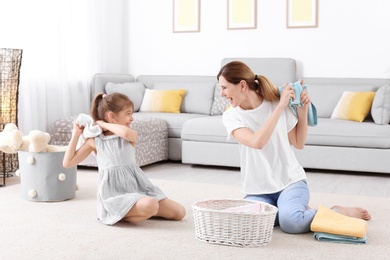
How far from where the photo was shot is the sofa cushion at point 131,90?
5832 mm

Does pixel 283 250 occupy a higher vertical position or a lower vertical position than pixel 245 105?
lower

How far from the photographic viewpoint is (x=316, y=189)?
4188mm

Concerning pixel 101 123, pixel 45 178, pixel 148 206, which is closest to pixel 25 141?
pixel 45 178

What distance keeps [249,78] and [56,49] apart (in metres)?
2.99

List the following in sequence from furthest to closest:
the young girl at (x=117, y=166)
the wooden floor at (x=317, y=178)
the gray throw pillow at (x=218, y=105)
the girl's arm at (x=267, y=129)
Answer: the gray throw pillow at (x=218, y=105)
the wooden floor at (x=317, y=178)
the young girl at (x=117, y=166)
the girl's arm at (x=267, y=129)

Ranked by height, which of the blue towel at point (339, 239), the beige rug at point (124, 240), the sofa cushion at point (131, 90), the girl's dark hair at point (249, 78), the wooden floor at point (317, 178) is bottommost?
the wooden floor at point (317, 178)

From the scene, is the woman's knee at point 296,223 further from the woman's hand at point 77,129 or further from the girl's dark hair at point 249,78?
the woman's hand at point 77,129

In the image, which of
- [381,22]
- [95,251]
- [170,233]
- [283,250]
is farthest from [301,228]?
[381,22]

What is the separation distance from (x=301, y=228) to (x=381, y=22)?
329 cm

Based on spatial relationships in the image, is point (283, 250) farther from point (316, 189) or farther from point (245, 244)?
point (316, 189)

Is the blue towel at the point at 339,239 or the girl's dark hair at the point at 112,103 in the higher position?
the girl's dark hair at the point at 112,103

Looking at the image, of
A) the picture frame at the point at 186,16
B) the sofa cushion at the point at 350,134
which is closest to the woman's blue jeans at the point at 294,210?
the sofa cushion at the point at 350,134

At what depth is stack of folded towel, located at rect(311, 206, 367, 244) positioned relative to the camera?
8.77 feet

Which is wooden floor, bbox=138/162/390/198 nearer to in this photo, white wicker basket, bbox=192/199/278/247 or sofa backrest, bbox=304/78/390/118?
sofa backrest, bbox=304/78/390/118
